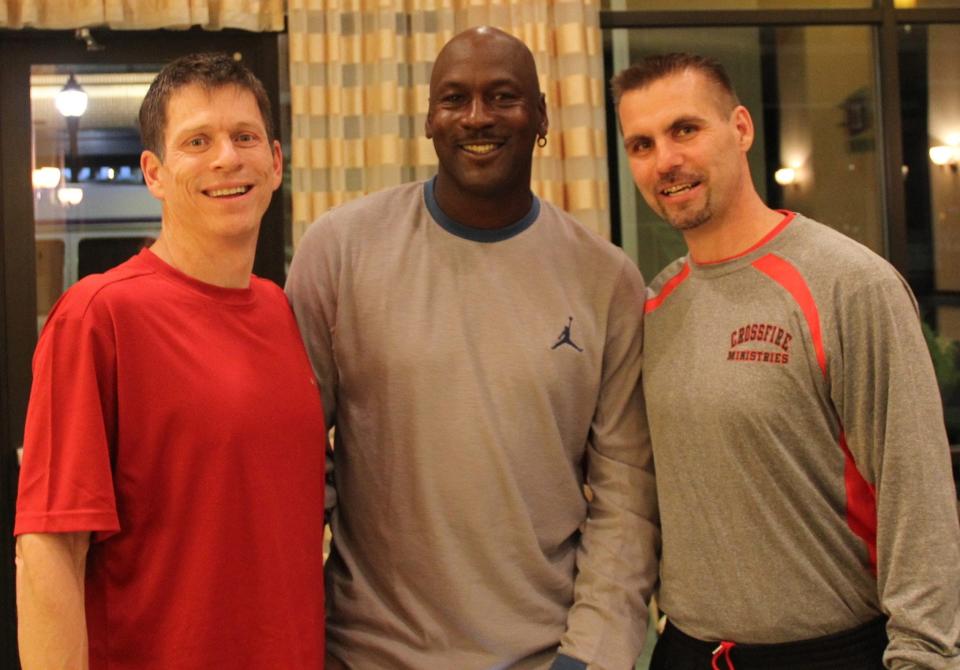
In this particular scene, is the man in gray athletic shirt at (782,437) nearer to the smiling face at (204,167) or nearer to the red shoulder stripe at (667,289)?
the red shoulder stripe at (667,289)

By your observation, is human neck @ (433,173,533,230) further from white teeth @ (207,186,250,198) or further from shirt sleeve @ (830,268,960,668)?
shirt sleeve @ (830,268,960,668)

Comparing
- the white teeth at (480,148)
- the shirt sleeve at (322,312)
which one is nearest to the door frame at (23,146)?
the shirt sleeve at (322,312)

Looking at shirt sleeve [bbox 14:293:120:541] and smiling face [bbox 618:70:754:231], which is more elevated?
smiling face [bbox 618:70:754:231]

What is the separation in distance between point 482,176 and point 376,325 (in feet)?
1.08

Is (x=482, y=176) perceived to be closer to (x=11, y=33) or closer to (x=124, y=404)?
(x=124, y=404)

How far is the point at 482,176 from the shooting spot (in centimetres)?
181

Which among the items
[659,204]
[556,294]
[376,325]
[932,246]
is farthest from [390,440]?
[932,246]

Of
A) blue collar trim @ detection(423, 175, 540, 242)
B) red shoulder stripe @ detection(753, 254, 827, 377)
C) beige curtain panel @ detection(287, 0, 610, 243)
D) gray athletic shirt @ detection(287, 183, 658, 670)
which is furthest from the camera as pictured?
beige curtain panel @ detection(287, 0, 610, 243)

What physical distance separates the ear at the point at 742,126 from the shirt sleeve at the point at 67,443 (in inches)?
46.6

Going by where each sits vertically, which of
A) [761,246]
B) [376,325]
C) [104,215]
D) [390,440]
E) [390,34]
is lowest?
[390,440]

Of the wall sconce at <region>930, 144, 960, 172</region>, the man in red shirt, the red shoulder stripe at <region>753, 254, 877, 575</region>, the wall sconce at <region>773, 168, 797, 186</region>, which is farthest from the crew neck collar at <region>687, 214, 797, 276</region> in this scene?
the wall sconce at <region>930, 144, 960, 172</region>

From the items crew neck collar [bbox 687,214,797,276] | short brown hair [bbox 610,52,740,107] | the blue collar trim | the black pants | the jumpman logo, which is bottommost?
the black pants

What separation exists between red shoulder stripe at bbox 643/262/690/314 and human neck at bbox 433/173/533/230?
32 cm

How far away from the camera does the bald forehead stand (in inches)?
71.8
